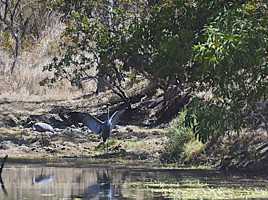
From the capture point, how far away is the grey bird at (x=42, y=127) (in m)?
29.6

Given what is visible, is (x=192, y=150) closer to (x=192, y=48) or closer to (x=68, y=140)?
(x=192, y=48)

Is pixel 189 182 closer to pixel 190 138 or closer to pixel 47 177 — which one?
pixel 47 177

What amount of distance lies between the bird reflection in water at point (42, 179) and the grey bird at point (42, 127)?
34.1ft

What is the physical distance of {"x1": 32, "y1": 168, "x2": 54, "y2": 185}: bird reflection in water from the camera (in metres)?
17.5

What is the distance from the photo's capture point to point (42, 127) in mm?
29953

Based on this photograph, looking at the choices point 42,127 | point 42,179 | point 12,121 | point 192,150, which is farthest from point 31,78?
point 42,179

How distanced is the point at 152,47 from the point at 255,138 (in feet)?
19.7

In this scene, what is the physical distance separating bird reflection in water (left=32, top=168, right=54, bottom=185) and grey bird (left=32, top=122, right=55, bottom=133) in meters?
10.4

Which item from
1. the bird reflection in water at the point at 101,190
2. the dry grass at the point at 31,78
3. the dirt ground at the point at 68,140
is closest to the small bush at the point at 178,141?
the dirt ground at the point at 68,140

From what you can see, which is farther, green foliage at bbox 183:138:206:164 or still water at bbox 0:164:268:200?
green foliage at bbox 183:138:206:164

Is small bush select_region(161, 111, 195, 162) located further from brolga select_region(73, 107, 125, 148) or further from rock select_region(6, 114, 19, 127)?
rock select_region(6, 114, 19, 127)

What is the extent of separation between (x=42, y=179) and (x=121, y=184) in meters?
1.96

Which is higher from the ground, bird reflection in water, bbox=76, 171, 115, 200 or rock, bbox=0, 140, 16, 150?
rock, bbox=0, 140, 16, 150

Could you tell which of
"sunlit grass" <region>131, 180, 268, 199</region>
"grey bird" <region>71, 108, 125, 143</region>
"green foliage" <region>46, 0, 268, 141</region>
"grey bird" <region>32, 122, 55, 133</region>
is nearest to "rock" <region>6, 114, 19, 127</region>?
"grey bird" <region>32, 122, 55, 133</region>
